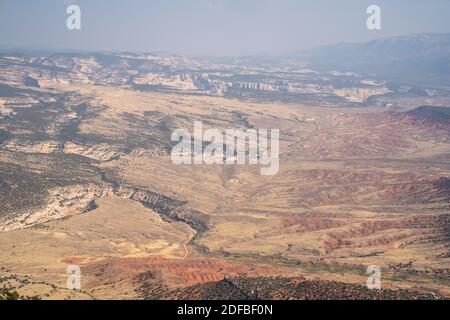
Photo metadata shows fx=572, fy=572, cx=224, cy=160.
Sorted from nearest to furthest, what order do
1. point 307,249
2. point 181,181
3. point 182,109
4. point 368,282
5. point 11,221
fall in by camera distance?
point 368,282, point 307,249, point 11,221, point 181,181, point 182,109

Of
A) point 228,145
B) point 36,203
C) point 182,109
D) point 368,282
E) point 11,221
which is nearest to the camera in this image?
point 368,282

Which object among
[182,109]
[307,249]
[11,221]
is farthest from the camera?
[182,109]

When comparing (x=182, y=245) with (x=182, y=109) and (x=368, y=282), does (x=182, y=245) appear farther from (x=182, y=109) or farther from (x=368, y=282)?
(x=182, y=109)

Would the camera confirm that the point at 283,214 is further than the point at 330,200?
No

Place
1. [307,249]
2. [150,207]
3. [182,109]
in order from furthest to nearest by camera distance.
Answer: [182,109]
[150,207]
[307,249]

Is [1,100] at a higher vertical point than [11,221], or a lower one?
higher

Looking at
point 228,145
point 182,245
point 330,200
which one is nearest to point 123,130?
point 228,145

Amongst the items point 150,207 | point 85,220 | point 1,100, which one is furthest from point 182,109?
point 85,220

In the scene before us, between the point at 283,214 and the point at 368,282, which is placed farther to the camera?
the point at 283,214

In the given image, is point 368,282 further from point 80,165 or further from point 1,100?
point 1,100
